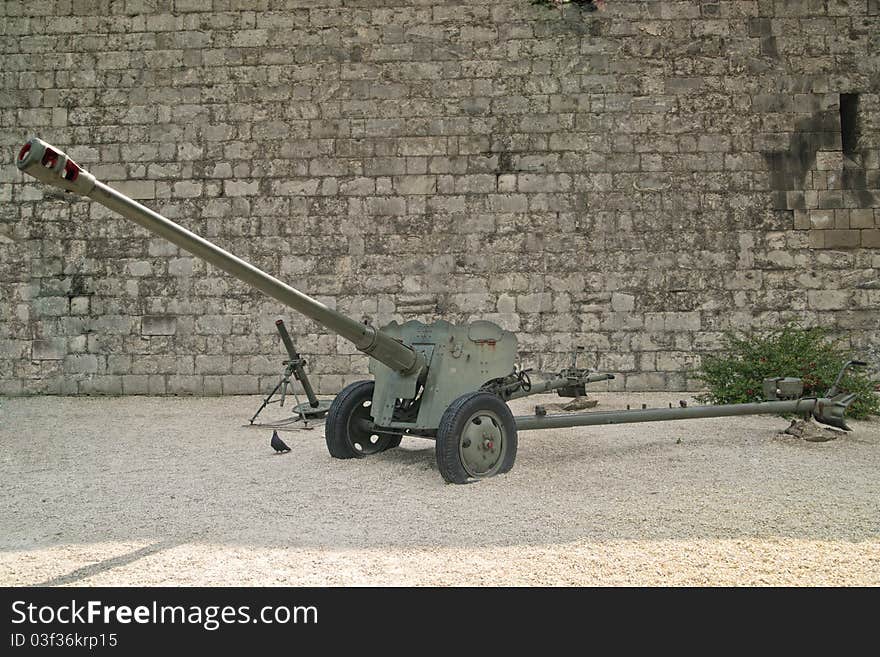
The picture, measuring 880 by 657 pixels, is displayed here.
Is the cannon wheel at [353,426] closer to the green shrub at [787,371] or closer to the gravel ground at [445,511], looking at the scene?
the gravel ground at [445,511]

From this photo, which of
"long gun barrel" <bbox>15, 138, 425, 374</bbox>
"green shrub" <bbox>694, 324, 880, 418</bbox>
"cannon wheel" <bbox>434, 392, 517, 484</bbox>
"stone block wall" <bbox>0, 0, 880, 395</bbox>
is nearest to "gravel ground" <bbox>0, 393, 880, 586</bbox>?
"cannon wheel" <bbox>434, 392, 517, 484</bbox>

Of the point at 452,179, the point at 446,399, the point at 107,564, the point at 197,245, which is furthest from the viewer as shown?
the point at 452,179

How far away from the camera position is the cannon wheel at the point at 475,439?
454cm

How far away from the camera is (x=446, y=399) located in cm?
488

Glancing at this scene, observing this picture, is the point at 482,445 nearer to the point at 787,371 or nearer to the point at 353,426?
the point at 353,426

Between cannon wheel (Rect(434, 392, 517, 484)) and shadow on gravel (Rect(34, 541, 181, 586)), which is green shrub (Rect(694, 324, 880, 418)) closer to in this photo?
cannon wheel (Rect(434, 392, 517, 484))

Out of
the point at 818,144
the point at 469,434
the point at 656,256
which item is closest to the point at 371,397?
the point at 469,434

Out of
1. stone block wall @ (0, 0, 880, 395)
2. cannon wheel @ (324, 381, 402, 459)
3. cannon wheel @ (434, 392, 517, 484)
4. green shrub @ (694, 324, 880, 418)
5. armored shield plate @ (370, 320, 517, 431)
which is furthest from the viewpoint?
stone block wall @ (0, 0, 880, 395)

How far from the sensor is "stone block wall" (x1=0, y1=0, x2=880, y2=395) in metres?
8.49

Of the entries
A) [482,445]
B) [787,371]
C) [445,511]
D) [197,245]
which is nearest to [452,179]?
[787,371]

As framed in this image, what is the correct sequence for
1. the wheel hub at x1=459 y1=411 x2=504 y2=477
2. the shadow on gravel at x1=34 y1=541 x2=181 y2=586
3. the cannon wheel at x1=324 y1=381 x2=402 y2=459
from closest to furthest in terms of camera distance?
1. the shadow on gravel at x1=34 y1=541 x2=181 y2=586
2. the wheel hub at x1=459 y1=411 x2=504 y2=477
3. the cannon wheel at x1=324 y1=381 x2=402 y2=459

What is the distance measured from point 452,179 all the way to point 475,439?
178 inches

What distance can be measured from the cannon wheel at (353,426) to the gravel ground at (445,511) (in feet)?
0.41

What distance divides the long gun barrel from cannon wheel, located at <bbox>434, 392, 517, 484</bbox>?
21.4 inches
